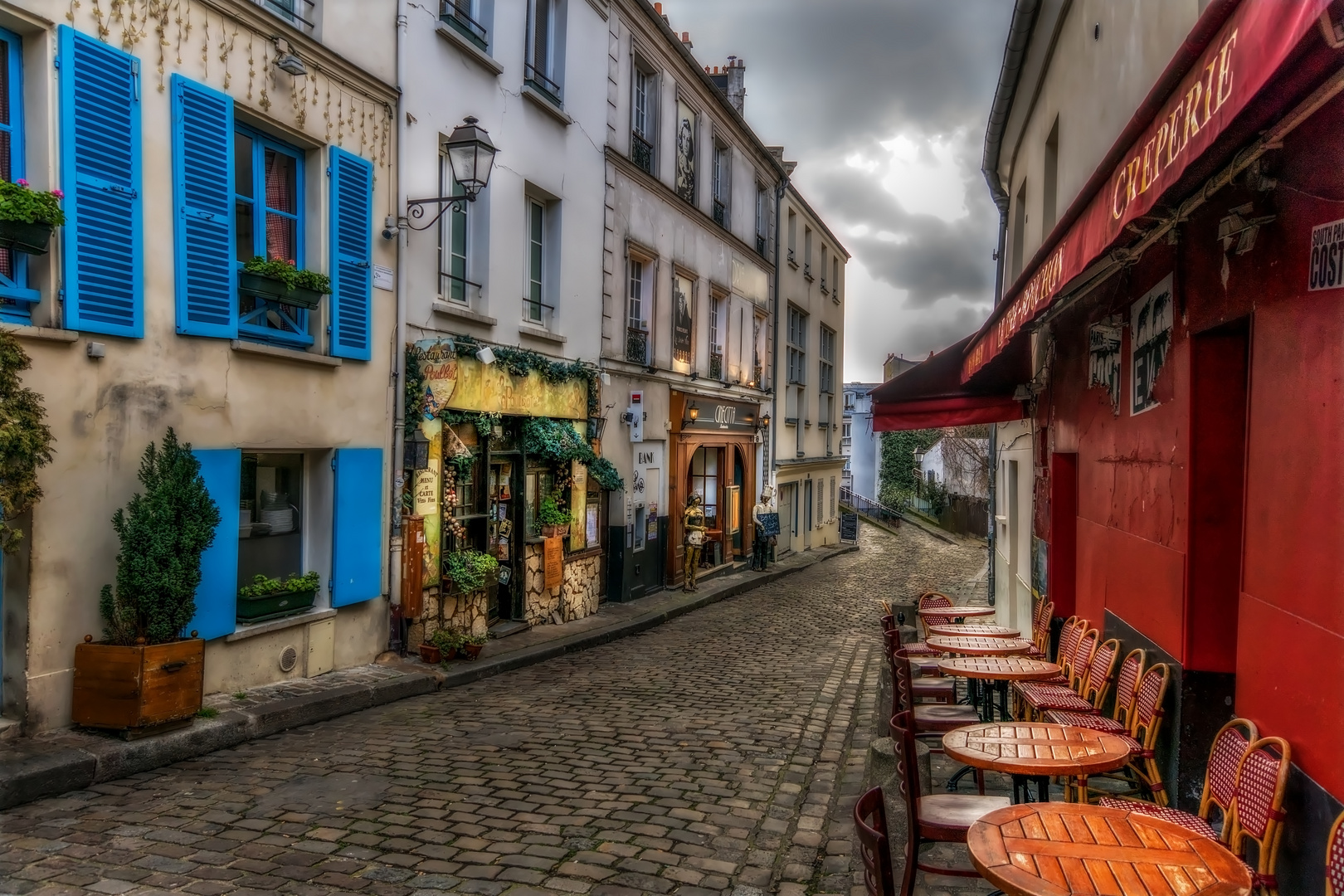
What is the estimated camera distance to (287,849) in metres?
4.75

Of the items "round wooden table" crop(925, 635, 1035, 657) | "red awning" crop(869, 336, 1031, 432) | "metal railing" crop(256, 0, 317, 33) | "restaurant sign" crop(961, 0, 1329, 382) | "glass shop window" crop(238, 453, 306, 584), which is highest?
"metal railing" crop(256, 0, 317, 33)

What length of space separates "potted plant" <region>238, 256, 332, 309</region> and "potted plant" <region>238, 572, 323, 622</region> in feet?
7.92

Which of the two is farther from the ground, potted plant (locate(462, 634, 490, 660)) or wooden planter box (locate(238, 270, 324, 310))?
wooden planter box (locate(238, 270, 324, 310))

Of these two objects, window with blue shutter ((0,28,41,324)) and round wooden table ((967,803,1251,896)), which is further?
window with blue shutter ((0,28,41,324))

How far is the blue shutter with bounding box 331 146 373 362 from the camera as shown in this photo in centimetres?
883

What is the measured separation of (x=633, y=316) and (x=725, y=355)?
459 centimetres

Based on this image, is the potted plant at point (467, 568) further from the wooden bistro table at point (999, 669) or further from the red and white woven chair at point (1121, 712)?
the red and white woven chair at point (1121, 712)

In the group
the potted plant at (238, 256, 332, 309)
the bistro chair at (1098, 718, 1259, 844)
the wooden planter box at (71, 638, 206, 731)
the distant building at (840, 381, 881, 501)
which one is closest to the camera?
the bistro chair at (1098, 718, 1259, 844)

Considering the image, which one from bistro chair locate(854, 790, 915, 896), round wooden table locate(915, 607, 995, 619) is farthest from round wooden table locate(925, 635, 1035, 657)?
bistro chair locate(854, 790, 915, 896)

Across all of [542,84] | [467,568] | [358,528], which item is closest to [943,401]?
[467,568]

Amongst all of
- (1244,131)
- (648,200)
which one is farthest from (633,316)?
(1244,131)

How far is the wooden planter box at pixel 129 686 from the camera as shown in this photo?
6148 millimetres

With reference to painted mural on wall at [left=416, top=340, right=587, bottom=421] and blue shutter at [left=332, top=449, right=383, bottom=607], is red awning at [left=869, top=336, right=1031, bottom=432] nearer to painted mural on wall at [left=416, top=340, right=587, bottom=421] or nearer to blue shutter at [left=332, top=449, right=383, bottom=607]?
painted mural on wall at [left=416, top=340, right=587, bottom=421]

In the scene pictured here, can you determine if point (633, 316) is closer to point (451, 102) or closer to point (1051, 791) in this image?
point (451, 102)
